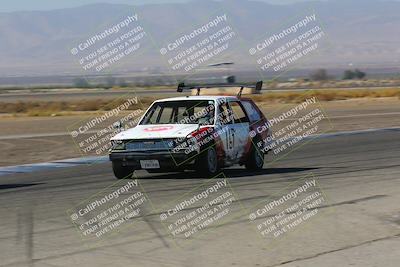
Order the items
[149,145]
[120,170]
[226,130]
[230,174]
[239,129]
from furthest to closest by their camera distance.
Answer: [239,129]
[230,174]
[226,130]
[120,170]
[149,145]

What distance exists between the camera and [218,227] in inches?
364

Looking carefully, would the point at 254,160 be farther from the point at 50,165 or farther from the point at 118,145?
the point at 50,165

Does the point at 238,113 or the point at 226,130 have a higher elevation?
the point at 238,113

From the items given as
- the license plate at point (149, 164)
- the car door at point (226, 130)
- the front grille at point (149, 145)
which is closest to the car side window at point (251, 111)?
the car door at point (226, 130)

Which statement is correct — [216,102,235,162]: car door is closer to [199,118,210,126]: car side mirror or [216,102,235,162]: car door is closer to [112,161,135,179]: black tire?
[199,118,210,126]: car side mirror

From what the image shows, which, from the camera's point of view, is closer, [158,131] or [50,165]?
[158,131]

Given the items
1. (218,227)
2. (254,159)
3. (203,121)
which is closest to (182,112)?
(203,121)

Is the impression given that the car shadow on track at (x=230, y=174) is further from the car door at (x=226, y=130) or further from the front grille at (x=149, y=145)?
the front grille at (x=149, y=145)

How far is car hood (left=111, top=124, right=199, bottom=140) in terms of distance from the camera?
1379 centimetres

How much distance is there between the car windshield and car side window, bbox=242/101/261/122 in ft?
3.71

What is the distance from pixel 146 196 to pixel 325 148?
9.76 m

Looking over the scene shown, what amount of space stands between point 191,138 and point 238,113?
222 centimetres

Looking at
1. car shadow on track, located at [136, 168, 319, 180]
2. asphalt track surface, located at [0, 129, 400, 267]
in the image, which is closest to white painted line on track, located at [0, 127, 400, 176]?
asphalt track surface, located at [0, 129, 400, 267]

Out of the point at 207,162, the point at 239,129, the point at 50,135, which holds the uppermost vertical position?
the point at 50,135
